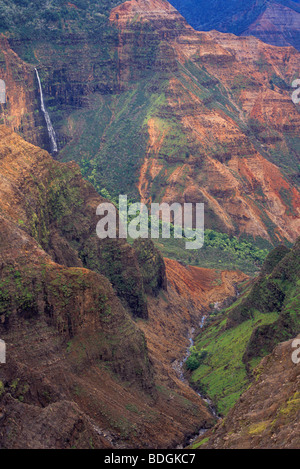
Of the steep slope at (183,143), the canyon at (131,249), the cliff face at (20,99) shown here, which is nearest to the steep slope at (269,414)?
the canyon at (131,249)

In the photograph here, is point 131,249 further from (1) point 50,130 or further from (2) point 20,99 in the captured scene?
(1) point 50,130

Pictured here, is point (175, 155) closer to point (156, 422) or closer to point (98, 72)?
point (98, 72)

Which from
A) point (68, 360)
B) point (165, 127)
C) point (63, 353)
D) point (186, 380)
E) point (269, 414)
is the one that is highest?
point (165, 127)

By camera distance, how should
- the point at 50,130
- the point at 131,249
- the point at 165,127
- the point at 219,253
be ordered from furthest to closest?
the point at 50,130 < the point at 165,127 < the point at 219,253 < the point at 131,249

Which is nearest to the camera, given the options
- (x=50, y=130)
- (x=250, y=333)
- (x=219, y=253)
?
(x=250, y=333)

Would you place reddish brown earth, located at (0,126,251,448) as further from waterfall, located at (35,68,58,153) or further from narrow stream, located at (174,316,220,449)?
waterfall, located at (35,68,58,153)

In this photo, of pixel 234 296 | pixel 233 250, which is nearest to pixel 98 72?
pixel 233 250

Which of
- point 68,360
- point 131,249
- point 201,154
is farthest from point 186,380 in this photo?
point 201,154

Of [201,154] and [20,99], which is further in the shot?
[20,99]
